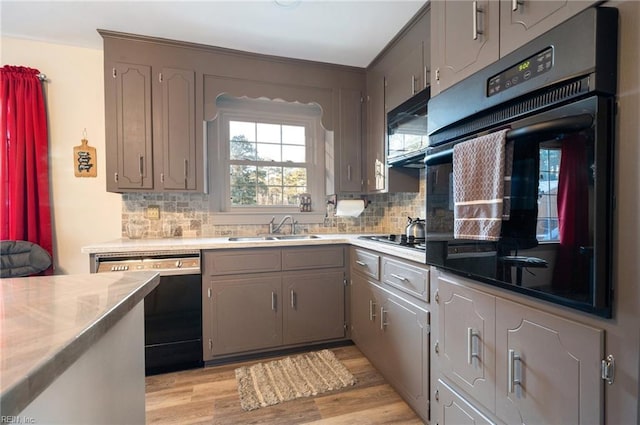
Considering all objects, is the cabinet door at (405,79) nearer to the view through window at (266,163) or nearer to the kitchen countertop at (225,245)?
the view through window at (266,163)

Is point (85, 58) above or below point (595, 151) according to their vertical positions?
above

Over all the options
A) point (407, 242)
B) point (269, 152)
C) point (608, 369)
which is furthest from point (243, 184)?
point (608, 369)

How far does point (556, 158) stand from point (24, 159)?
10.8ft

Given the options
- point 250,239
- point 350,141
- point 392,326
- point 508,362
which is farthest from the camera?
point 350,141

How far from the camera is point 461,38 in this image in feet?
3.89

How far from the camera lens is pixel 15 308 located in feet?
1.81

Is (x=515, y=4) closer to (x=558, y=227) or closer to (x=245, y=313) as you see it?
(x=558, y=227)

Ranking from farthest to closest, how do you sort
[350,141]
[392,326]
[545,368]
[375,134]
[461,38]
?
1. [350,141]
2. [375,134]
3. [392,326]
4. [461,38]
5. [545,368]

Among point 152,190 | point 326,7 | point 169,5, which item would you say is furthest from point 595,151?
point 152,190

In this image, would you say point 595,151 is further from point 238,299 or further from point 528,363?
point 238,299

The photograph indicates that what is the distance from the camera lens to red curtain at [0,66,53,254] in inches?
86.0

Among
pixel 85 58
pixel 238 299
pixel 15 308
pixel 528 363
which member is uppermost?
pixel 85 58

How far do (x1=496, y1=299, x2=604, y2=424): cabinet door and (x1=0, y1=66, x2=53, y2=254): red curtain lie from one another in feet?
10.2

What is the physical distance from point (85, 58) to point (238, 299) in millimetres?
2397
